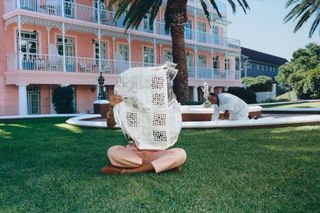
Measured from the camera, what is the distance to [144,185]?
141 inches

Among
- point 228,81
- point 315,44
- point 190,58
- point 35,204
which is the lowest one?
point 35,204

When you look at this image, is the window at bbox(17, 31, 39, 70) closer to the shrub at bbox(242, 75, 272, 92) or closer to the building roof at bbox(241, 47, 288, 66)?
the shrub at bbox(242, 75, 272, 92)

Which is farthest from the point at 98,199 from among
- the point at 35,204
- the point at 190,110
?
the point at 190,110

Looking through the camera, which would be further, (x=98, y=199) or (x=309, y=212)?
(x=98, y=199)

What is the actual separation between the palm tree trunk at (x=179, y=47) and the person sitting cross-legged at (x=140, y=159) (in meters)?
12.2

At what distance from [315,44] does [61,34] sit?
4300 cm

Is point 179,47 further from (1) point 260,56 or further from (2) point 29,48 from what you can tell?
(1) point 260,56

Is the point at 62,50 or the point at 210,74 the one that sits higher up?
the point at 62,50

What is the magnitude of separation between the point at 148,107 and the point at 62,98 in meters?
16.1

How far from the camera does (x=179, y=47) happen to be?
1645 centimetres

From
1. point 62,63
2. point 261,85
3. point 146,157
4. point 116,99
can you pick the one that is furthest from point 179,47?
point 261,85

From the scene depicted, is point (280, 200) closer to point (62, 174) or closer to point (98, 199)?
point (98, 199)

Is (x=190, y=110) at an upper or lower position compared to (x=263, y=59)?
lower

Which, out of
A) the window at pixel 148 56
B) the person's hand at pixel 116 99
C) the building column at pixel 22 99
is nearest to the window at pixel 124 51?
the window at pixel 148 56
